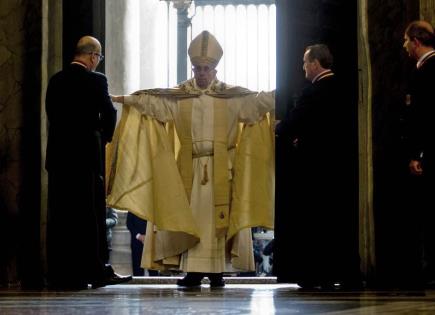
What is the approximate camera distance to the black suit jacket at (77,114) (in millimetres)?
9648

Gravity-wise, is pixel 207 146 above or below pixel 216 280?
above

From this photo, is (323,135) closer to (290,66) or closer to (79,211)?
(290,66)

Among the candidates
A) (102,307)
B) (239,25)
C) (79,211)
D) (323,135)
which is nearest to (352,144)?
(323,135)

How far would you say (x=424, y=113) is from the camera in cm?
897

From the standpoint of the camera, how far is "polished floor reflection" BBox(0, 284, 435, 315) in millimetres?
6637

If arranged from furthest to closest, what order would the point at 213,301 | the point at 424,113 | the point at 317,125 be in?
the point at 317,125 → the point at 424,113 → the point at 213,301

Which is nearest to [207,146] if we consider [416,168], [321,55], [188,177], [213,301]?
[188,177]

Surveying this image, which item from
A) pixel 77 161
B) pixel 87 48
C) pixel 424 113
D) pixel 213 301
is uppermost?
pixel 87 48

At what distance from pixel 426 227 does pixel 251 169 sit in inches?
64.0

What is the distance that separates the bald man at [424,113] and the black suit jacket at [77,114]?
2.10 meters

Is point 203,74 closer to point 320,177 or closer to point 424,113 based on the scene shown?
point 320,177

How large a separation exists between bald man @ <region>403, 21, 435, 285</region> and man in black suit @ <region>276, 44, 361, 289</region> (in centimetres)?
67

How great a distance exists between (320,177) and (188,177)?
46.0 inches

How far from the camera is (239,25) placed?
2022cm
